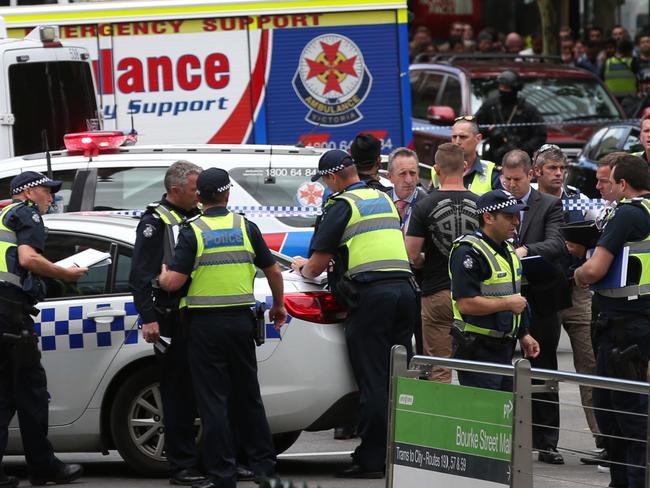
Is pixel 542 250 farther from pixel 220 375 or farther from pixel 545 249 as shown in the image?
pixel 220 375

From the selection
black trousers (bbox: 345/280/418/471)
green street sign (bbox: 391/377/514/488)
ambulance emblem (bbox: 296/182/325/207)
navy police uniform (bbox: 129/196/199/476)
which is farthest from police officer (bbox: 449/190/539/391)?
ambulance emblem (bbox: 296/182/325/207)

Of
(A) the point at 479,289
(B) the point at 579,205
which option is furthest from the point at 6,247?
(B) the point at 579,205

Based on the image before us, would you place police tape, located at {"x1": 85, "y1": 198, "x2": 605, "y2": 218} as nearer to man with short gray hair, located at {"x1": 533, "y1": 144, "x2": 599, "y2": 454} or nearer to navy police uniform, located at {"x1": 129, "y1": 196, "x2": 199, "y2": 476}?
man with short gray hair, located at {"x1": 533, "y1": 144, "x2": 599, "y2": 454}

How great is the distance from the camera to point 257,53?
50.9 feet

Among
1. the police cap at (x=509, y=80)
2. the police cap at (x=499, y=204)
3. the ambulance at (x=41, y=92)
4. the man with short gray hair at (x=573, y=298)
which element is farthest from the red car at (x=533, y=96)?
the police cap at (x=499, y=204)

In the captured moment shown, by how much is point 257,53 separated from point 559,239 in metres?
7.22

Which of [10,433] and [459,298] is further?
[10,433]

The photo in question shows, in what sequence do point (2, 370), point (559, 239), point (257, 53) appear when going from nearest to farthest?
1. point (2, 370)
2. point (559, 239)
3. point (257, 53)

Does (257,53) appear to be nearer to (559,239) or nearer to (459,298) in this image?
(559,239)

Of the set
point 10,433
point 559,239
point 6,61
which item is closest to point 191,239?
point 10,433

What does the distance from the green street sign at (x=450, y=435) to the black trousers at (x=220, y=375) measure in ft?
5.16

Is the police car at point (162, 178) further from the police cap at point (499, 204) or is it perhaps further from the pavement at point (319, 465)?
the police cap at point (499, 204)

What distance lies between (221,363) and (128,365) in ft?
2.41

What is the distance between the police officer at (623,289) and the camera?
750 centimetres
